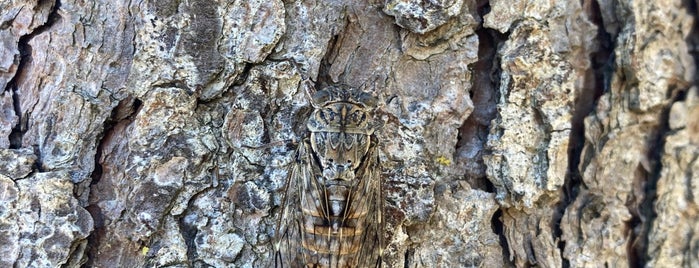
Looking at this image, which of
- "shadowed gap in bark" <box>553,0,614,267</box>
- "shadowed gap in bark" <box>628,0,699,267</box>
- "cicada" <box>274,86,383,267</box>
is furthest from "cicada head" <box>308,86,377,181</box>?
"shadowed gap in bark" <box>628,0,699,267</box>

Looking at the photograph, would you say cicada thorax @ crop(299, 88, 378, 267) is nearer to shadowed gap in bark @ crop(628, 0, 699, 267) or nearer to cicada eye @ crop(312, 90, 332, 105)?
cicada eye @ crop(312, 90, 332, 105)

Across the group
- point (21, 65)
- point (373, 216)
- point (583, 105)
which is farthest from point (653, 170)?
point (21, 65)

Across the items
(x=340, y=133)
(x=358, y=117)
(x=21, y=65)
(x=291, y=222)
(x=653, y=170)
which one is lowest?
(x=291, y=222)

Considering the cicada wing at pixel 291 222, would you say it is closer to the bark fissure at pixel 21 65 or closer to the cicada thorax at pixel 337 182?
the cicada thorax at pixel 337 182

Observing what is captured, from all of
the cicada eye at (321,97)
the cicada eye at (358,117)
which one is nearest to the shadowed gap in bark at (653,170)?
the cicada eye at (358,117)

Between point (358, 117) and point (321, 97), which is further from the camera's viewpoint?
point (358, 117)

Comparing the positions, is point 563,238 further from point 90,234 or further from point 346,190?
point 90,234

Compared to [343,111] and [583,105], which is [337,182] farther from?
[583,105]
